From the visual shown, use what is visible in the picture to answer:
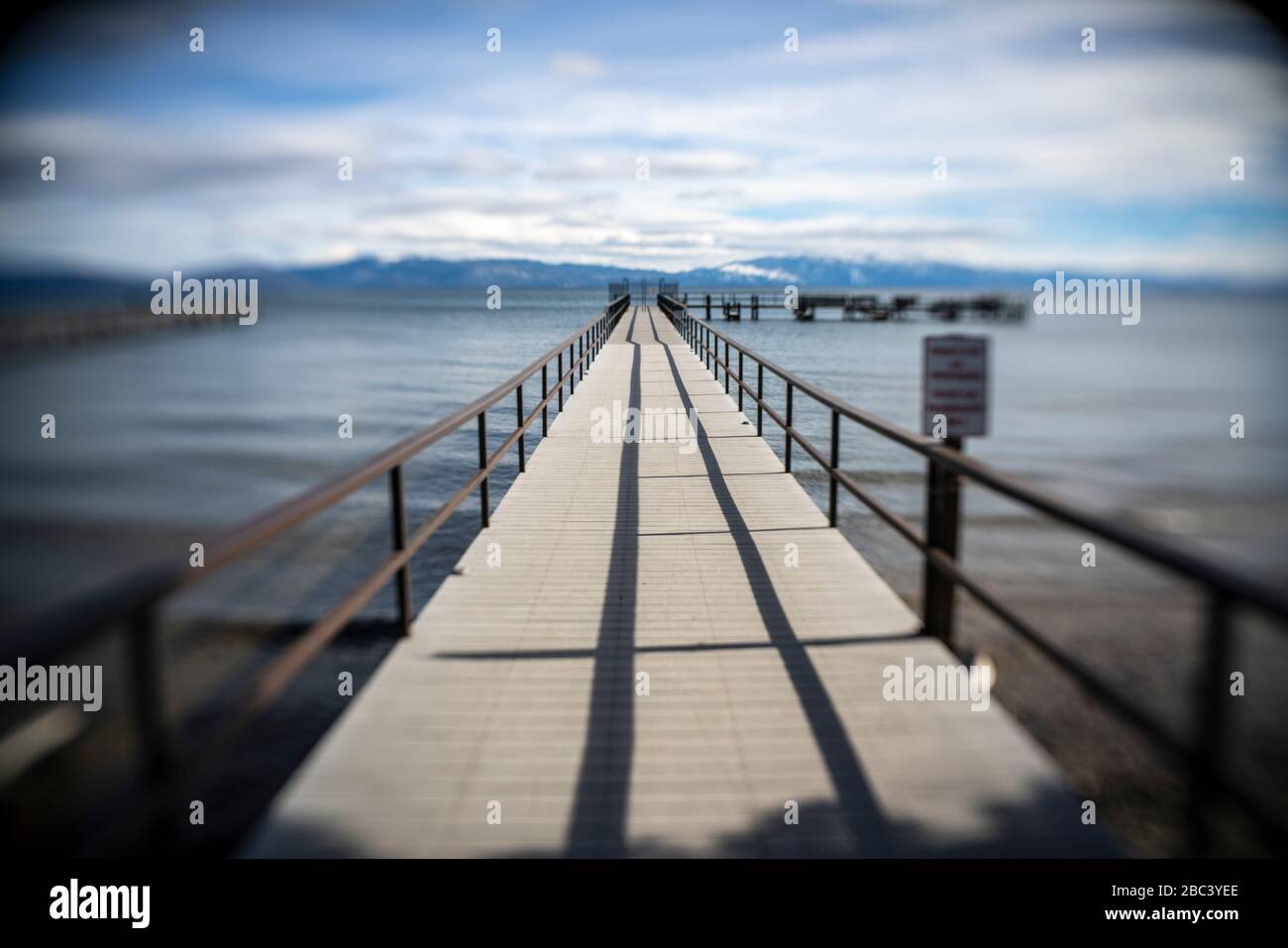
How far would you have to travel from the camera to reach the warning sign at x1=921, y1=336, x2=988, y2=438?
13.1 feet

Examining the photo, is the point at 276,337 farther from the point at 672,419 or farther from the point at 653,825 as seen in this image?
the point at 653,825

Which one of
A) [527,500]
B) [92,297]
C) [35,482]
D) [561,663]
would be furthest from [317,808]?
[92,297]

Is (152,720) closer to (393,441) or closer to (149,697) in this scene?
(149,697)

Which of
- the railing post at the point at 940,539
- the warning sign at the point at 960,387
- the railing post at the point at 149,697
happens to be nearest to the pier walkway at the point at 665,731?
the railing post at the point at 940,539

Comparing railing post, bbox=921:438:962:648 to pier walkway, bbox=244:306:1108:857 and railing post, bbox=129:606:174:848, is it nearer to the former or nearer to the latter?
pier walkway, bbox=244:306:1108:857

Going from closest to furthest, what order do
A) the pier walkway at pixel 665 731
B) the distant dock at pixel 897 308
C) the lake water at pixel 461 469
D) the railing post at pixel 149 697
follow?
the railing post at pixel 149 697
the pier walkway at pixel 665 731
the lake water at pixel 461 469
the distant dock at pixel 897 308

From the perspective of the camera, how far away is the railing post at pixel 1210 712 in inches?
78.0

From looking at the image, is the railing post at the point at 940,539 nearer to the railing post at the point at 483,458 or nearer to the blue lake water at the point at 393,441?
the blue lake water at the point at 393,441

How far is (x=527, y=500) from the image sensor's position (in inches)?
287

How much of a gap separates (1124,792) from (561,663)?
397cm

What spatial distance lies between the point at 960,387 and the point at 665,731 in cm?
200

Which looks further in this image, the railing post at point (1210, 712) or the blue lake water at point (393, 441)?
the blue lake water at point (393, 441)

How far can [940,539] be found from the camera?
3.98 meters

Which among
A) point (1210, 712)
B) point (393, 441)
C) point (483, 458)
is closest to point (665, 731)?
point (1210, 712)
